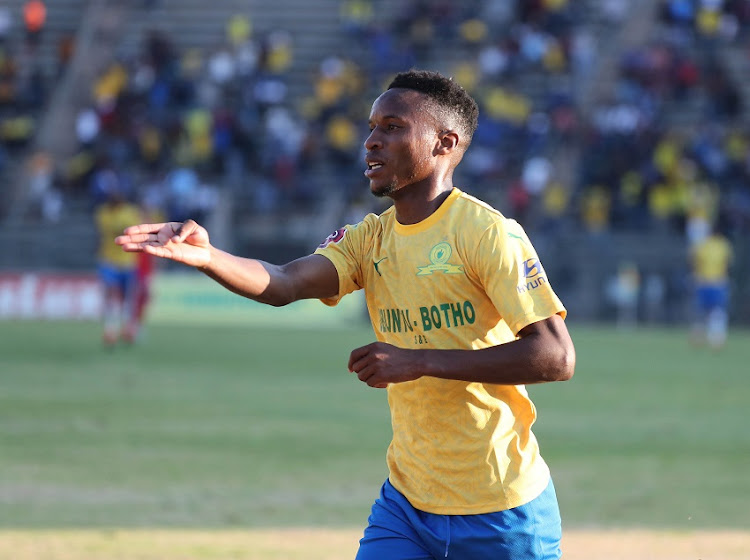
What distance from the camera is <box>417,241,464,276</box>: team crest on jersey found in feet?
13.3

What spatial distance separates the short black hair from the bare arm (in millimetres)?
854

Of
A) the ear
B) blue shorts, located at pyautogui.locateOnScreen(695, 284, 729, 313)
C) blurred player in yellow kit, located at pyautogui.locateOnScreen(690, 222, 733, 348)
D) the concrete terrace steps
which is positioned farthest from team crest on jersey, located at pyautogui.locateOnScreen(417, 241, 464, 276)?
the concrete terrace steps

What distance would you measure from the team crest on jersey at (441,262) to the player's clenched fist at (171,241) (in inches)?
A: 29.0

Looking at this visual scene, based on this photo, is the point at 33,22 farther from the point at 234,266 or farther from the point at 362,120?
the point at 234,266

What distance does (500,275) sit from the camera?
3.90m

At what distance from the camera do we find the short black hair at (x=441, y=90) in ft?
13.9

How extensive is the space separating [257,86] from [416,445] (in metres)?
28.3

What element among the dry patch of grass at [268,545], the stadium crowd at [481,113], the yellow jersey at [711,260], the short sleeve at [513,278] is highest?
the stadium crowd at [481,113]

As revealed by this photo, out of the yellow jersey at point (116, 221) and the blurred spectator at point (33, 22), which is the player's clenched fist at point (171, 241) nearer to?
the yellow jersey at point (116, 221)

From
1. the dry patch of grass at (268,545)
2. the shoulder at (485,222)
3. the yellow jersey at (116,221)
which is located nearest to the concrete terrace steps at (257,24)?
the yellow jersey at (116,221)

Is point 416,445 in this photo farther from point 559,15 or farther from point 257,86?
point 559,15

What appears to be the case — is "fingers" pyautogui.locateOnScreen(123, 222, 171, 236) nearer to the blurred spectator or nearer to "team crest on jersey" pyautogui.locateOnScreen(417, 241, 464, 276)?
"team crest on jersey" pyautogui.locateOnScreen(417, 241, 464, 276)

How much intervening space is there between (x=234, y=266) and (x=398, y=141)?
2.34ft

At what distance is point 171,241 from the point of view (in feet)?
13.4
